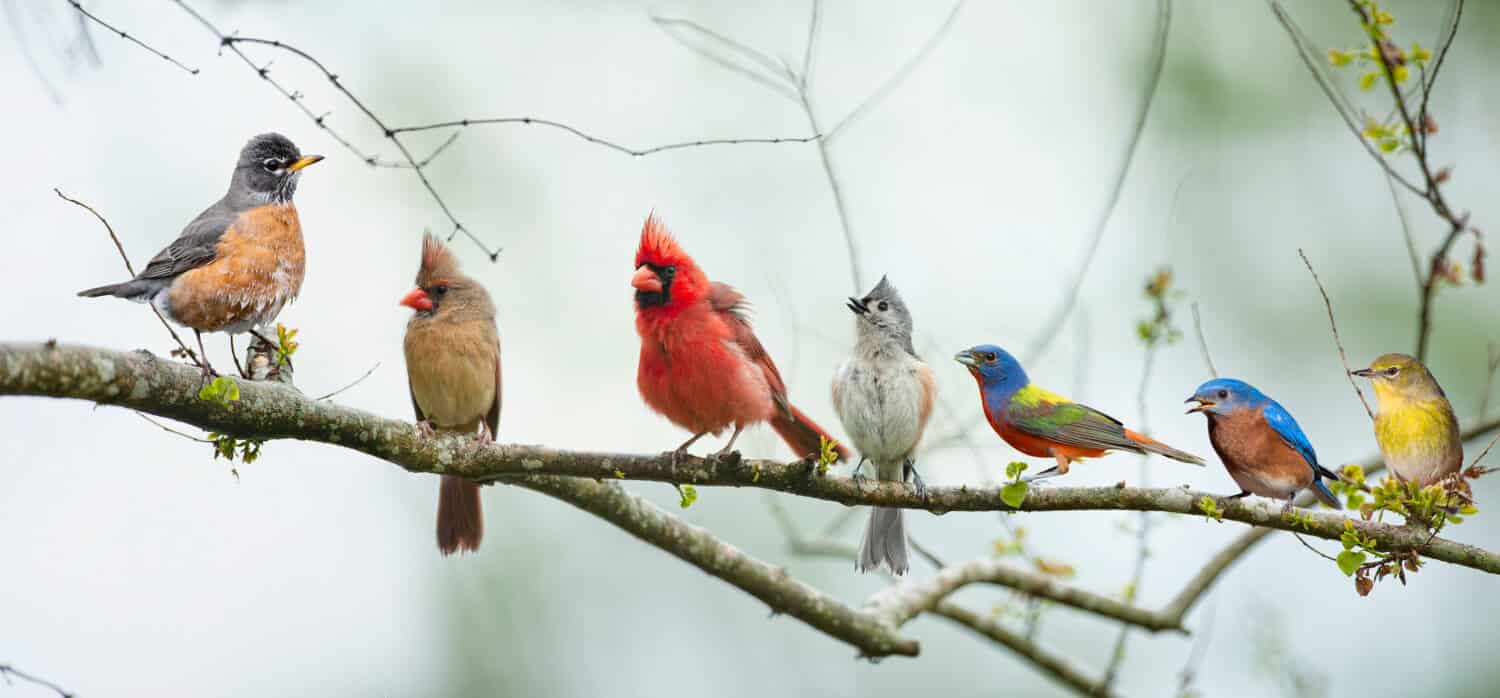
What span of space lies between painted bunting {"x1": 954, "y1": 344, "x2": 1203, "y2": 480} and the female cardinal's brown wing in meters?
0.70

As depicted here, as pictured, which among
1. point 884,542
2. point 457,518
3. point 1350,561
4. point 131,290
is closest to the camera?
point 1350,561

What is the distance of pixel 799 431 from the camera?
492 centimetres

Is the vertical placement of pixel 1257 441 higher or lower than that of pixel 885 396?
lower

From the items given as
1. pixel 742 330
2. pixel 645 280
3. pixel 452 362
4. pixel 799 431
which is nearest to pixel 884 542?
pixel 799 431

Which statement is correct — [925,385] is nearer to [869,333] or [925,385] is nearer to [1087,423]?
[869,333]

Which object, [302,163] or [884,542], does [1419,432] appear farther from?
[302,163]

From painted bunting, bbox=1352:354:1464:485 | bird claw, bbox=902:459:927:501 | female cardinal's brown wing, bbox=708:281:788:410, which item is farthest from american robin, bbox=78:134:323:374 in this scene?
painted bunting, bbox=1352:354:1464:485

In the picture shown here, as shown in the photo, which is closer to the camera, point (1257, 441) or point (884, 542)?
point (1257, 441)

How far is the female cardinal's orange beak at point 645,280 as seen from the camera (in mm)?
4566

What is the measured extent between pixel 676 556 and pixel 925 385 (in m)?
1.36

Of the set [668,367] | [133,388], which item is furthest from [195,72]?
[668,367]

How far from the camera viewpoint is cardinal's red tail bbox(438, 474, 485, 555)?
6.18m

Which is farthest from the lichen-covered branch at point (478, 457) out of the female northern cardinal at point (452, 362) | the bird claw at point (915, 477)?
the female northern cardinal at point (452, 362)

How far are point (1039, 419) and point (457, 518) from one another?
2998mm
